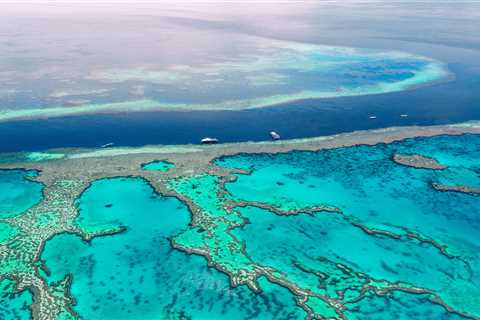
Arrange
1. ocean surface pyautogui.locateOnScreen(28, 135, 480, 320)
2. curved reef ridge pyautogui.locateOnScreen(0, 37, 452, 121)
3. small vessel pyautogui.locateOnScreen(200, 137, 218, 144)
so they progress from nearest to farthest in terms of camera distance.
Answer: ocean surface pyautogui.locateOnScreen(28, 135, 480, 320)
small vessel pyautogui.locateOnScreen(200, 137, 218, 144)
curved reef ridge pyautogui.locateOnScreen(0, 37, 452, 121)

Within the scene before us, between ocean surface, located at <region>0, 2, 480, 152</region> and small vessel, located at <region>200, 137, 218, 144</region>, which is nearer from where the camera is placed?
small vessel, located at <region>200, 137, 218, 144</region>

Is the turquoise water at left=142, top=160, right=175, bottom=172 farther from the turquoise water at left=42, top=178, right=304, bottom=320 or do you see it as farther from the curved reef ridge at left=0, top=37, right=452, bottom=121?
the curved reef ridge at left=0, top=37, right=452, bottom=121

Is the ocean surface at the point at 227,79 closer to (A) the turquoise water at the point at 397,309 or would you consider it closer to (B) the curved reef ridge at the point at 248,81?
(B) the curved reef ridge at the point at 248,81

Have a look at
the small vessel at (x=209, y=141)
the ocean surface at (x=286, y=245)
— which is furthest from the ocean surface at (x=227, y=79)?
the ocean surface at (x=286, y=245)

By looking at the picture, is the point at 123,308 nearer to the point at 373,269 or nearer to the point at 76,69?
the point at 373,269

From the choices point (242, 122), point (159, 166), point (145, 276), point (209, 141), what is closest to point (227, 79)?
point (242, 122)

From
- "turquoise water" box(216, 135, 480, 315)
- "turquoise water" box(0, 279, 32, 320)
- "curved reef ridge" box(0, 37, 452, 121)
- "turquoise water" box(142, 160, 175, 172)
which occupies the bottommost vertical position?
"turquoise water" box(0, 279, 32, 320)

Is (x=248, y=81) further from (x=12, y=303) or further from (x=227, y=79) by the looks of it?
(x=12, y=303)

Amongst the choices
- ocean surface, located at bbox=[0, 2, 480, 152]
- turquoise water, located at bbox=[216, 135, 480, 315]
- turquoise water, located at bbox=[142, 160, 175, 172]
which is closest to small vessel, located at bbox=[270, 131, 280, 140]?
ocean surface, located at bbox=[0, 2, 480, 152]
